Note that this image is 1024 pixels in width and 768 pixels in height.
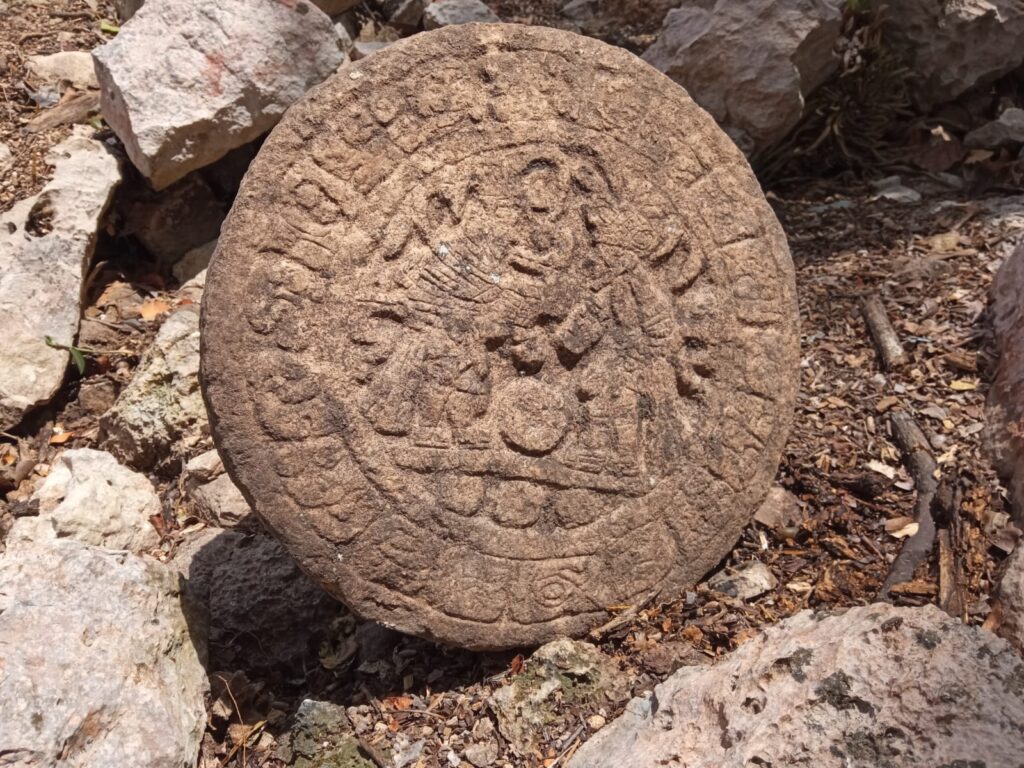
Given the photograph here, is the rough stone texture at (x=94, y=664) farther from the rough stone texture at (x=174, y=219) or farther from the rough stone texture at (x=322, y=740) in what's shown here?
the rough stone texture at (x=174, y=219)

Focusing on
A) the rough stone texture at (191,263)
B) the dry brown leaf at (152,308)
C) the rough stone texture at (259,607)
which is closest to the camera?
the rough stone texture at (259,607)

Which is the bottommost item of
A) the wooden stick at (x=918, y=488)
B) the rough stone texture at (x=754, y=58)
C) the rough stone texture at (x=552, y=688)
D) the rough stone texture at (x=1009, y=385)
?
the rough stone texture at (x=552, y=688)

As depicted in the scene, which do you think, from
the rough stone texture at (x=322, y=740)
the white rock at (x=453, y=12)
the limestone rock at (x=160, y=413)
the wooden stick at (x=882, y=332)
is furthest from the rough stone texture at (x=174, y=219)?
the wooden stick at (x=882, y=332)

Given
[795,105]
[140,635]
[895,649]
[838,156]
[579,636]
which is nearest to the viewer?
[895,649]

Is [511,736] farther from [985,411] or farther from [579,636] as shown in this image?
[985,411]

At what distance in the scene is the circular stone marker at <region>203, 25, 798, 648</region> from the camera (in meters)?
2.19

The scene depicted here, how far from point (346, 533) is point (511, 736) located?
0.64 meters

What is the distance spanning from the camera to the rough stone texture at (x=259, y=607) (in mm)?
2609

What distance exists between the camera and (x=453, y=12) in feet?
15.1

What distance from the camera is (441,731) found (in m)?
2.33

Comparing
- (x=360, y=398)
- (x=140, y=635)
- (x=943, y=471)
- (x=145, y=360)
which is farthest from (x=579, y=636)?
(x=145, y=360)

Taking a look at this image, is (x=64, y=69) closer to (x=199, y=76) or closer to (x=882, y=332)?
(x=199, y=76)

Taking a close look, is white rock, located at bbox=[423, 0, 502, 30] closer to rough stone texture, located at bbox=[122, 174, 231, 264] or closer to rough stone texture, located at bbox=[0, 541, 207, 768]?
rough stone texture, located at bbox=[122, 174, 231, 264]

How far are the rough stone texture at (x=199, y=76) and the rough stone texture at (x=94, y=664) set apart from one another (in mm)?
1797
